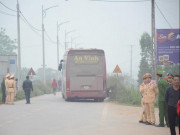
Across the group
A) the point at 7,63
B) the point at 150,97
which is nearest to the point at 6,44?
the point at 7,63

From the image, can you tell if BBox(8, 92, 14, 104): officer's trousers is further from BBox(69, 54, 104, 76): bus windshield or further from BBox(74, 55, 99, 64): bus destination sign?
BBox(74, 55, 99, 64): bus destination sign

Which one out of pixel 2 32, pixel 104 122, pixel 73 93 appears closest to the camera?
pixel 104 122

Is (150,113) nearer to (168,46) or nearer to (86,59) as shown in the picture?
(86,59)

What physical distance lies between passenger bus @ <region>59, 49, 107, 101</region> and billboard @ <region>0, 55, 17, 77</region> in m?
5.40

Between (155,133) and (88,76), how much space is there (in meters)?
17.0

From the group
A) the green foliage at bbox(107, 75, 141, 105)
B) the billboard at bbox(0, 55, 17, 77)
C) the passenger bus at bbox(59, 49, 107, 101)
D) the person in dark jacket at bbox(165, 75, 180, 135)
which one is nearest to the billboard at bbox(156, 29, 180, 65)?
the green foliage at bbox(107, 75, 141, 105)

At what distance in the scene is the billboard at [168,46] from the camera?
30.8 m

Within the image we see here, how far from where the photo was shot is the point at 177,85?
38.0 feet

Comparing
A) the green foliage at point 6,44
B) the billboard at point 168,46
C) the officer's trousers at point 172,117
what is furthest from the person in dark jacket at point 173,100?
the green foliage at point 6,44

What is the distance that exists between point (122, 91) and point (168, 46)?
14.5ft

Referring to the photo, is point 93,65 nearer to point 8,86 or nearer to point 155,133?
point 8,86

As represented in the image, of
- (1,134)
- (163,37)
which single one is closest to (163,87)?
(1,134)

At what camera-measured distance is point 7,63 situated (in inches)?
1315

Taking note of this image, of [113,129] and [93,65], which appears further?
[93,65]
